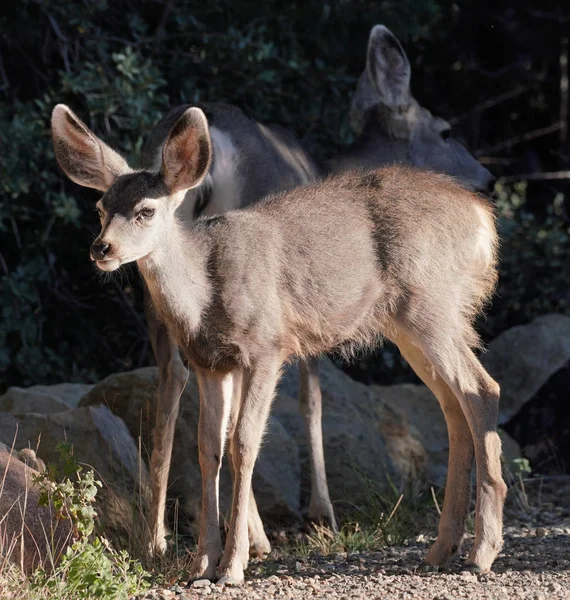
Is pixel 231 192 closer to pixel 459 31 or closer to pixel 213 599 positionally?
A: pixel 213 599

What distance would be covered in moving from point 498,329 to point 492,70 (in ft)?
10.5

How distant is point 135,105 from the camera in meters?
9.39

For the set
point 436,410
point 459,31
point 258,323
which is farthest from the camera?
point 459,31

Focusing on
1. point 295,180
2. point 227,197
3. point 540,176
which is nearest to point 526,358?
point 540,176

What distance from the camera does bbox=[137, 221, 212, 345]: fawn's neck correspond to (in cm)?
575

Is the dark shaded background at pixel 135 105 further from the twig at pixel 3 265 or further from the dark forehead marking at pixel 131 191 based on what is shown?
the dark forehead marking at pixel 131 191

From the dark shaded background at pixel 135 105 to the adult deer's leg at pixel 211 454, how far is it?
8.88ft

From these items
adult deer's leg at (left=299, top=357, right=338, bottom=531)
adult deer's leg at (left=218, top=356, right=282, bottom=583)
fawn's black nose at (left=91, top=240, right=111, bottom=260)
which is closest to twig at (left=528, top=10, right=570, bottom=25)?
adult deer's leg at (left=299, top=357, right=338, bottom=531)

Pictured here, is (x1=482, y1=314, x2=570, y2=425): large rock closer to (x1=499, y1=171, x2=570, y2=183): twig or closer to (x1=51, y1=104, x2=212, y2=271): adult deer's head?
(x1=499, y1=171, x2=570, y2=183): twig

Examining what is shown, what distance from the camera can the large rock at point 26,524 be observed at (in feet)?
18.4

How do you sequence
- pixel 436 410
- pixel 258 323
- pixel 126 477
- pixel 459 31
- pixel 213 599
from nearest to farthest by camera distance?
Answer: pixel 213 599 < pixel 258 323 < pixel 126 477 < pixel 436 410 < pixel 459 31

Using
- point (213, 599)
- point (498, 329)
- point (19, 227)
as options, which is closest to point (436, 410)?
point (498, 329)

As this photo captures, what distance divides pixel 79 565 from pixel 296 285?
5.88ft

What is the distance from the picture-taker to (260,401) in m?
5.82
